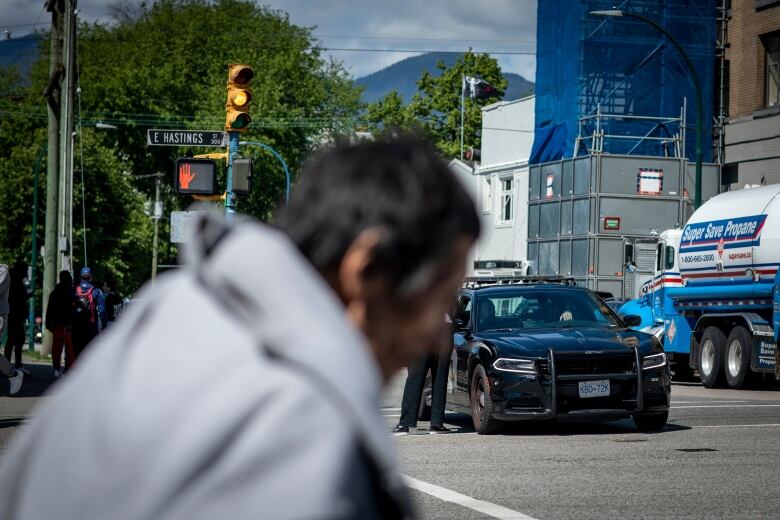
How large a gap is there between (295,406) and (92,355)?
12.4 inches

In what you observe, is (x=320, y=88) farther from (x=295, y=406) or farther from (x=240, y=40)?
(x=295, y=406)

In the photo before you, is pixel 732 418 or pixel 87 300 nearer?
pixel 732 418

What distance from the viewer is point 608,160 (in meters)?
34.1

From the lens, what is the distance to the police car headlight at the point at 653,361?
14.6m

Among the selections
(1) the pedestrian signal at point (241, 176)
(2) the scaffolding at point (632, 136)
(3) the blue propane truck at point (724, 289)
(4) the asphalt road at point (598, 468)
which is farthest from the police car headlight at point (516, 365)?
(2) the scaffolding at point (632, 136)

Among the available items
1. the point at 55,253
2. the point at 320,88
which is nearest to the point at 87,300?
the point at 55,253

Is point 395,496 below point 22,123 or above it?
below

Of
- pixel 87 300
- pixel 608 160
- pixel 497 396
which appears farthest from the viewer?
pixel 608 160

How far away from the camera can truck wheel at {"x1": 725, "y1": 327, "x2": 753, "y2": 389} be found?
77.3ft

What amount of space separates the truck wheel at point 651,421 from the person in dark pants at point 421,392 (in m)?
1.97

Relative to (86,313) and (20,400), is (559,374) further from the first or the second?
(86,313)

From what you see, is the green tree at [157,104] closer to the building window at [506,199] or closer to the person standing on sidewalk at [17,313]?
the building window at [506,199]

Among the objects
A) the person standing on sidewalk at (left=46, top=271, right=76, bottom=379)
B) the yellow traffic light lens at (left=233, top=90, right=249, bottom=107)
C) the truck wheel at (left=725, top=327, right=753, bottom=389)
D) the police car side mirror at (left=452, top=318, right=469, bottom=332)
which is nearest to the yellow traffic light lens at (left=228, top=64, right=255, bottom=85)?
the yellow traffic light lens at (left=233, top=90, right=249, bottom=107)

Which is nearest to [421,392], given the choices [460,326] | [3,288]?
[460,326]
